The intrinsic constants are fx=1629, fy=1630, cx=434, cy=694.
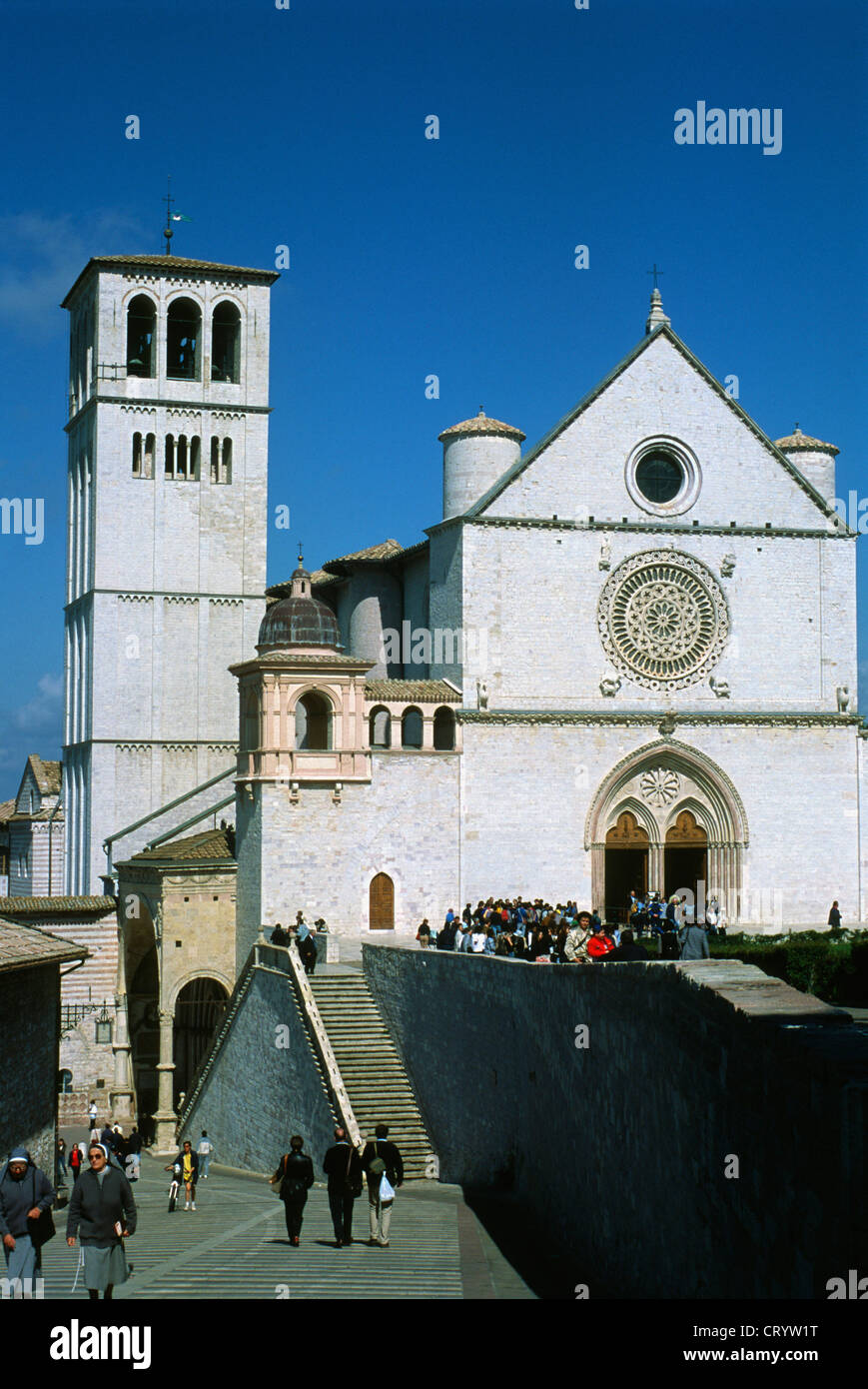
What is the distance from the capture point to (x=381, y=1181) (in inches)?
745

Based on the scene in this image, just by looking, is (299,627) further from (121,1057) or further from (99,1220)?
(99,1220)

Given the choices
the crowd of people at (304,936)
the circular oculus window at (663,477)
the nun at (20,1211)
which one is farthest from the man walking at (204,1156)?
the nun at (20,1211)

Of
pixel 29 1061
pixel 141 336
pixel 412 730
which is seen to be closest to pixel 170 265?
pixel 141 336

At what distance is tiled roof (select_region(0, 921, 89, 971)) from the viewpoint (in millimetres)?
21203

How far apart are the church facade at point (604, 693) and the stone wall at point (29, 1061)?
11282 mm

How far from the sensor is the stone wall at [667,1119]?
10.2m

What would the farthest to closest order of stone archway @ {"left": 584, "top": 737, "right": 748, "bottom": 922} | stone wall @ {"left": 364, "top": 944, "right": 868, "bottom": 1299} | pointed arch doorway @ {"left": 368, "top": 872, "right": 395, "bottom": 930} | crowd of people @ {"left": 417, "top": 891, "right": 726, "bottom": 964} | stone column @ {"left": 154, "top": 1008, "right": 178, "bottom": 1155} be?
stone column @ {"left": 154, "top": 1008, "right": 178, "bottom": 1155} < stone archway @ {"left": 584, "top": 737, "right": 748, "bottom": 922} < pointed arch doorway @ {"left": 368, "top": 872, "right": 395, "bottom": 930} < crowd of people @ {"left": 417, "top": 891, "right": 726, "bottom": 964} < stone wall @ {"left": 364, "top": 944, "right": 868, "bottom": 1299}

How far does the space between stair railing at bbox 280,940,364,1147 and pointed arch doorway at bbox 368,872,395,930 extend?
13.3 feet

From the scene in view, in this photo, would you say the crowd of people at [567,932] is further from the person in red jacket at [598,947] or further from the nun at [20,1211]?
the nun at [20,1211]

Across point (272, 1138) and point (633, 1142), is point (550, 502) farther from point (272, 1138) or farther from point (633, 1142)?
point (633, 1142)

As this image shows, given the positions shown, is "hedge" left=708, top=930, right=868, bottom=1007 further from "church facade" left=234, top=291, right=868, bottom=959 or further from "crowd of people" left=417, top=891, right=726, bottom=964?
"church facade" left=234, top=291, right=868, bottom=959

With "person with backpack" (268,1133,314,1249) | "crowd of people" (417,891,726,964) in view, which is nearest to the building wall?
"crowd of people" (417,891,726,964)
